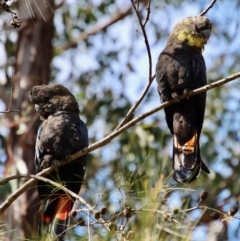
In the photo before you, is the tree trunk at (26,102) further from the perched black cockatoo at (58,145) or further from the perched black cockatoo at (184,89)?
the perched black cockatoo at (184,89)

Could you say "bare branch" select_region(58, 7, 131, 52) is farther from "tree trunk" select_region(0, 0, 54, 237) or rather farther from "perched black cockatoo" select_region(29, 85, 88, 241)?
"perched black cockatoo" select_region(29, 85, 88, 241)

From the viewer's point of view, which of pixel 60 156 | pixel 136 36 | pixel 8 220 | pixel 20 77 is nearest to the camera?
pixel 60 156

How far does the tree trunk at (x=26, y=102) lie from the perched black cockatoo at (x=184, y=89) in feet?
6.55

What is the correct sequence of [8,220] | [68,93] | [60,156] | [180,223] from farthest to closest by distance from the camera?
[8,220], [68,93], [60,156], [180,223]

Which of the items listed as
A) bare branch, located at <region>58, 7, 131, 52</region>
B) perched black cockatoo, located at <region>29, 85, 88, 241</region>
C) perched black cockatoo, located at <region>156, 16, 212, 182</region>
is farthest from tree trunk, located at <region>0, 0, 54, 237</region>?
perched black cockatoo, located at <region>156, 16, 212, 182</region>

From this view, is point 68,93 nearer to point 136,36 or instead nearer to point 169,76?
point 169,76

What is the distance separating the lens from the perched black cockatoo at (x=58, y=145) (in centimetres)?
430

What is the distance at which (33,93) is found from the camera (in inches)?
191

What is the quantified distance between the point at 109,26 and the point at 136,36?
1.18 feet

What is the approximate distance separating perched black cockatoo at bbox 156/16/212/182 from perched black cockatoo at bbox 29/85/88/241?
574 millimetres

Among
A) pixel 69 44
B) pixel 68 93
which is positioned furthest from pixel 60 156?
pixel 69 44

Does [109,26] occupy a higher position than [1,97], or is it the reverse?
[109,26]

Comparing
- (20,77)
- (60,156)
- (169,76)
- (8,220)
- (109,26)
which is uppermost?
(109,26)

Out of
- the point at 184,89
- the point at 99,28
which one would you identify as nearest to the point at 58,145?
the point at 184,89
